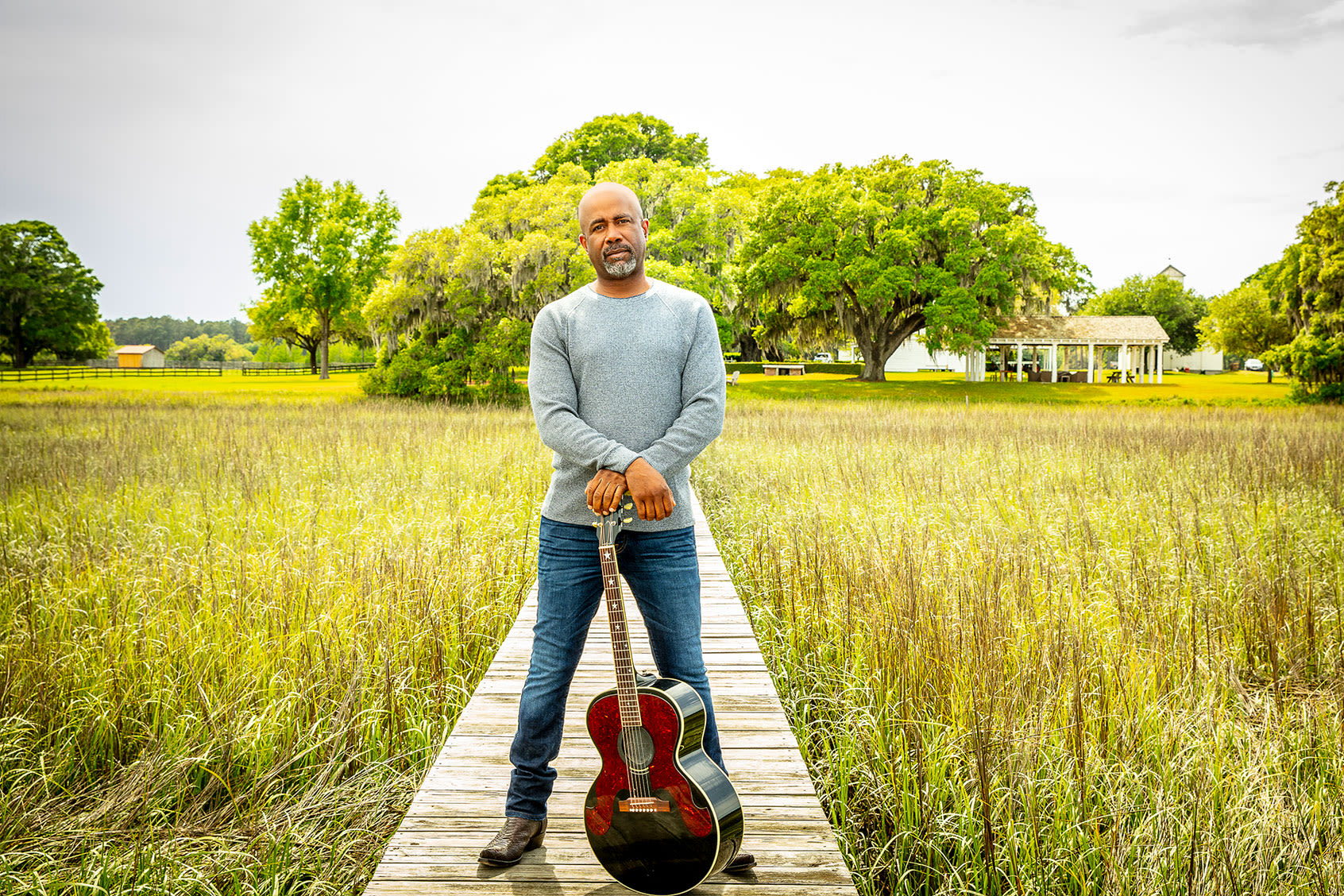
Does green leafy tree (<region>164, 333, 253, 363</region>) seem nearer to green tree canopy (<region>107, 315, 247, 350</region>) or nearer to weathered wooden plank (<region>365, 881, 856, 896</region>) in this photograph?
green tree canopy (<region>107, 315, 247, 350</region>)

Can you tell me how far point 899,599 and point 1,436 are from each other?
1442 cm

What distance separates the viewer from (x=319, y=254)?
37594 millimetres

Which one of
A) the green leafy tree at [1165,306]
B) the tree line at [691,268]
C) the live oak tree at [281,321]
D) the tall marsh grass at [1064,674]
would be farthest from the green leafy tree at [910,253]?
the green leafy tree at [1165,306]

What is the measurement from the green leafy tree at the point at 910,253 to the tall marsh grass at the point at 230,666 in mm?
24658

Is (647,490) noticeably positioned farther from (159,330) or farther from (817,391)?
(159,330)

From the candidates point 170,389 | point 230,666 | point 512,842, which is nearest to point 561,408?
point 512,842

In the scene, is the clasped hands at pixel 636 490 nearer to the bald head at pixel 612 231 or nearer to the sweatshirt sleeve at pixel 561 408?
the sweatshirt sleeve at pixel 561 408

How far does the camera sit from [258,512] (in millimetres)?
6680

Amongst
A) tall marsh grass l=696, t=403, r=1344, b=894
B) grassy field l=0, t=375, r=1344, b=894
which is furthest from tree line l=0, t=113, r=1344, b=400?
tall marsh grass l=696, t=403, r=1344, b=894

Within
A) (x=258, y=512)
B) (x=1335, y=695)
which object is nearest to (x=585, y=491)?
(x=1335, y=695)

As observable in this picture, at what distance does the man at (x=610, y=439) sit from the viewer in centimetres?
203

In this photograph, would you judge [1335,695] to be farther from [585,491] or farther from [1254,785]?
[585,491]

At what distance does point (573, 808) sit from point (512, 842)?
1.20 feet

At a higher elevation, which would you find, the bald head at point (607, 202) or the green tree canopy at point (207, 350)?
the green tree canopy at point (207, 350)
